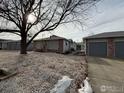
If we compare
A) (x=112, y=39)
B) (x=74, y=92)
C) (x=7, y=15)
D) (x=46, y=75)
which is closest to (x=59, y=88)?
(x=74, y=92)

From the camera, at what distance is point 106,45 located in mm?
16703

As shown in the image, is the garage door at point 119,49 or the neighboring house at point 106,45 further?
the neighboring house at point 106,45

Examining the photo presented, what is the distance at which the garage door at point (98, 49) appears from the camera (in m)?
16.9

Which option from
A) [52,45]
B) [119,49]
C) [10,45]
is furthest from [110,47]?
Result: [10,45]

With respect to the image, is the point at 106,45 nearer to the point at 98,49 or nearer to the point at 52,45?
the point at 98,49

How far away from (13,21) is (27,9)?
1.88 m

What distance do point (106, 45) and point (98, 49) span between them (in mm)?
1310

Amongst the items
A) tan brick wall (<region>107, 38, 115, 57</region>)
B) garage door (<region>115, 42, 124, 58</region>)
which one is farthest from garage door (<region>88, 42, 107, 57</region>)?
garage door (<region>115, 42, 124, 58</region>)

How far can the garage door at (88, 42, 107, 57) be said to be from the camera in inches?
666

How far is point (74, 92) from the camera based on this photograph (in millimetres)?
3832

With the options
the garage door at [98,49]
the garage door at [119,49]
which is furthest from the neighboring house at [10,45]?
the garage door at [119,49]

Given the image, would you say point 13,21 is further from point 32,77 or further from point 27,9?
point 32,77

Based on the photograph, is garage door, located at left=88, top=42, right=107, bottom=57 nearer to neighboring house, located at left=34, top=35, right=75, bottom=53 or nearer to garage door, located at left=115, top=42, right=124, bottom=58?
garage door, located at left=115, top=42, right=124, bottom=58

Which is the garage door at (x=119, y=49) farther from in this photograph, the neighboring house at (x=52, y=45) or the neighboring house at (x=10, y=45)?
the neighboring house at (x=10, y=45)
